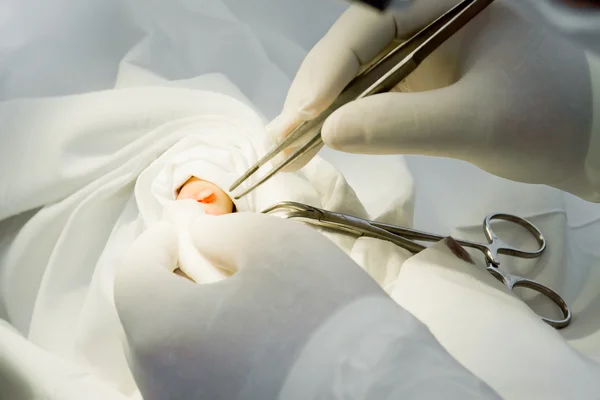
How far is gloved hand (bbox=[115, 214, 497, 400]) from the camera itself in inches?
24.0

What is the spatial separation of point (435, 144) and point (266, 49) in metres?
0.87

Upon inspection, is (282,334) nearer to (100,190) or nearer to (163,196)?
(163,196)

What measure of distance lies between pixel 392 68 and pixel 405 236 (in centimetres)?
37

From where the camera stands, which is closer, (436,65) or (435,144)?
(435,144)

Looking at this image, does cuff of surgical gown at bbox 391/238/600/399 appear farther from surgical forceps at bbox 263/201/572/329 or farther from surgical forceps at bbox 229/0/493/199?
surgical forceps at bbox 229/0/493/199

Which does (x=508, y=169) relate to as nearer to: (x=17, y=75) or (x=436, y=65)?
(x=436, y=65)

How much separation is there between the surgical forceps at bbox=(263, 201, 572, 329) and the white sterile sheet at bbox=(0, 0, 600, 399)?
0.10 feet

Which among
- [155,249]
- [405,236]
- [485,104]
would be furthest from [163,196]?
[485,104]


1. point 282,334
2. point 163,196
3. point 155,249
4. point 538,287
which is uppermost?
point 163,196

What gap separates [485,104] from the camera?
2.68 ft

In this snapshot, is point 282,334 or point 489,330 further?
point 489,330

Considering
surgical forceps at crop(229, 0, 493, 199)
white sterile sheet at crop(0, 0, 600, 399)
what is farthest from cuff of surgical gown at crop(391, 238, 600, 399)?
→ surgical forceps at crop(229, 0, 493, 199)

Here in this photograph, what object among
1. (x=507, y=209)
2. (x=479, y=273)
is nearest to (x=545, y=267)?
(x=507, y=209)

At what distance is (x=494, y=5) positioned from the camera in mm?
881
